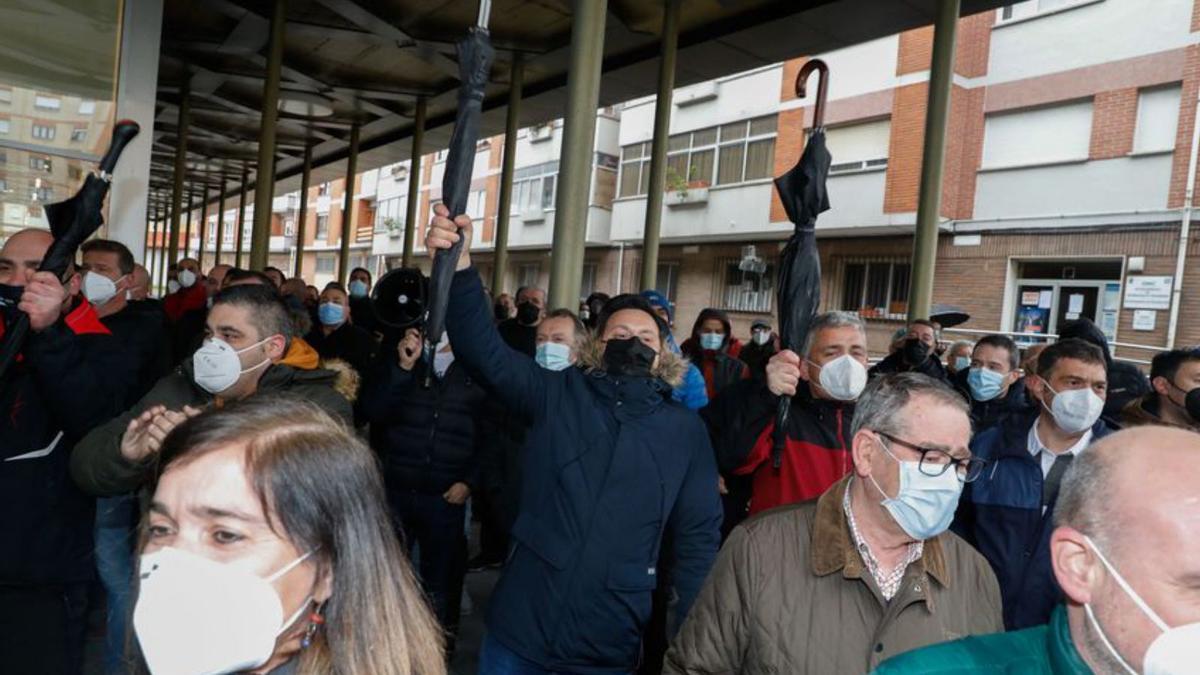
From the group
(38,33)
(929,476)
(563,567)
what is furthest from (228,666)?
(38,33)

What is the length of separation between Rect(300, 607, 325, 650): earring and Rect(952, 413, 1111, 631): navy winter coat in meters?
2.64

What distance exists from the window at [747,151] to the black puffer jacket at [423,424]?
18.0 m

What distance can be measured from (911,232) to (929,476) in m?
16.5

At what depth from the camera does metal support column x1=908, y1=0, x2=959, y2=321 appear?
867 centimetres

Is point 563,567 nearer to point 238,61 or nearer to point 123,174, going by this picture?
point 123,174

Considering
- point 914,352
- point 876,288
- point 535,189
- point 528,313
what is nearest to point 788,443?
point 914,352

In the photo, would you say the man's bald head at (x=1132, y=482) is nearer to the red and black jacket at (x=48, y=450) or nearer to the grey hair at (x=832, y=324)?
the grey hair at (x=832, y=324)

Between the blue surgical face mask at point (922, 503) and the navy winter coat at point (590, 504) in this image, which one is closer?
the blue surgical face mask at point (922, 503)

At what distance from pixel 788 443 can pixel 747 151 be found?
1946 cm

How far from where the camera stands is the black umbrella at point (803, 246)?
3236mm

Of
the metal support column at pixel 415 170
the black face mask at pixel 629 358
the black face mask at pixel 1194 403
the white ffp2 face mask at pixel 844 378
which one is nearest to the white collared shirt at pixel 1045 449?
the white ffp2 face mask at pixel 844 378

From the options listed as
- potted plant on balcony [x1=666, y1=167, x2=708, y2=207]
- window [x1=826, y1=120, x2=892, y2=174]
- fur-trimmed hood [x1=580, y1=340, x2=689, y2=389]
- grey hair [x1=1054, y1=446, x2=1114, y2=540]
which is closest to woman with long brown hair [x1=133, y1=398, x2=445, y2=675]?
grey hair [x1=1054, y1=446, x2=1114, y2=540]

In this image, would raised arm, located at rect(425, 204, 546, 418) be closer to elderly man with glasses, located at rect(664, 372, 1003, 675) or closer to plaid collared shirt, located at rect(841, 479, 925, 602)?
elderly man with glasses, located at rect(664, 372, 1003, 675)

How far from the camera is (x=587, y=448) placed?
9.68ft
